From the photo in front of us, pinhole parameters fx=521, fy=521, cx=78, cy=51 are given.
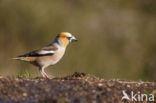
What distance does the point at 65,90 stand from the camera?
25.3 ft

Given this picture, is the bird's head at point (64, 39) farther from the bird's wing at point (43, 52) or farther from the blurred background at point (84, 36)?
the blurred background at point (84, 36)

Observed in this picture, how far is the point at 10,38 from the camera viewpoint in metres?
Result: 15.4

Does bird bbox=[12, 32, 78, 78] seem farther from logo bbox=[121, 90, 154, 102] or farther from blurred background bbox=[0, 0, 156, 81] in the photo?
blurred background bbox=[0, 0, 156, 81]

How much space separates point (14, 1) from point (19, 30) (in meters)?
1.52

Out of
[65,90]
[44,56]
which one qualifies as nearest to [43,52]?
[44,56]

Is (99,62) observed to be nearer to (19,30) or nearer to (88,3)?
(19,30)

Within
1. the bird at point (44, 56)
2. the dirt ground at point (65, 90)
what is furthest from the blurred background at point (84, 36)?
the dirt ground at point (65, 90)

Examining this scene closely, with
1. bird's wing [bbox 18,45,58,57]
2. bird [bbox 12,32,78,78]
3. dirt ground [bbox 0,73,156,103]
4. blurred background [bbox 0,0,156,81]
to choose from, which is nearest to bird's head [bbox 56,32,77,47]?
bird [bbox 12,32,78,78]

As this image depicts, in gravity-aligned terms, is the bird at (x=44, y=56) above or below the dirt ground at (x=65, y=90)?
above

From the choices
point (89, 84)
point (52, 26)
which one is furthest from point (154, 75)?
point (89, 84)

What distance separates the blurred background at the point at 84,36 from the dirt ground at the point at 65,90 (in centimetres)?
513

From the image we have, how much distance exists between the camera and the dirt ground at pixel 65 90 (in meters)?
7.42

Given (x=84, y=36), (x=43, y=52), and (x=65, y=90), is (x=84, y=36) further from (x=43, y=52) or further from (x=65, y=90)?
(x=65, y=90)

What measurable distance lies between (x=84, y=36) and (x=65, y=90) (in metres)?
9.52
